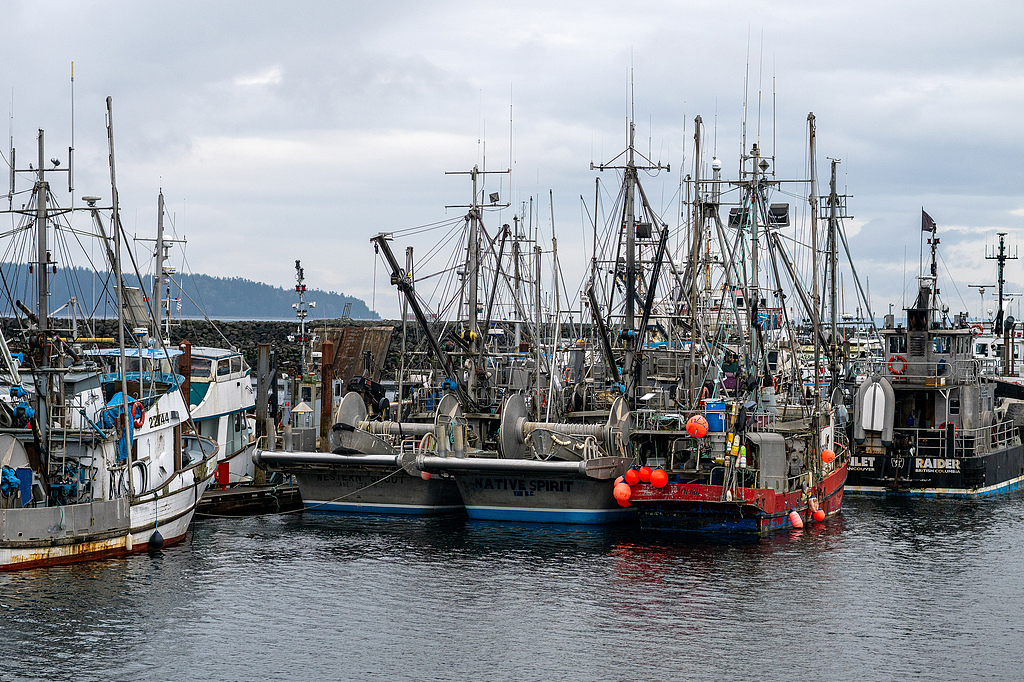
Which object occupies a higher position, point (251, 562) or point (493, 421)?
point (493, 421)

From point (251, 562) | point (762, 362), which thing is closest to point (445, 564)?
point (251, 562)

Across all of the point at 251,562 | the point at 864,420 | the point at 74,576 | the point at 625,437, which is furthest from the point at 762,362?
the point at 74,576

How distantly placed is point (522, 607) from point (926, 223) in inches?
1461

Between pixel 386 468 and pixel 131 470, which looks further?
pixel 386 468

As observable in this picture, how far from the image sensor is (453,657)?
26500 mm

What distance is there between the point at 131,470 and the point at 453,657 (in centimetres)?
1279

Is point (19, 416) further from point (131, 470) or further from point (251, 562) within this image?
point (251, 562)

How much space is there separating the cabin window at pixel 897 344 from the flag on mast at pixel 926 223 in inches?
385

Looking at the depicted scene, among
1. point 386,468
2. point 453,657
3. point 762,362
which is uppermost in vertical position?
point 762,362

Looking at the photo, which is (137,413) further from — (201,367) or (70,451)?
(201,367)

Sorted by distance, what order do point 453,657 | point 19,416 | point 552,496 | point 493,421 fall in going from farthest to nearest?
point 493,421 < point 552,496 < point 19,416 < point 453,657

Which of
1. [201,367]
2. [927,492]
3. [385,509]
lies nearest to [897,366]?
[927,492]

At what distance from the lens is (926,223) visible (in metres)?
59.4

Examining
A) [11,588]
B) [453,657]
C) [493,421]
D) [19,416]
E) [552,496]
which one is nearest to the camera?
[453,657]
